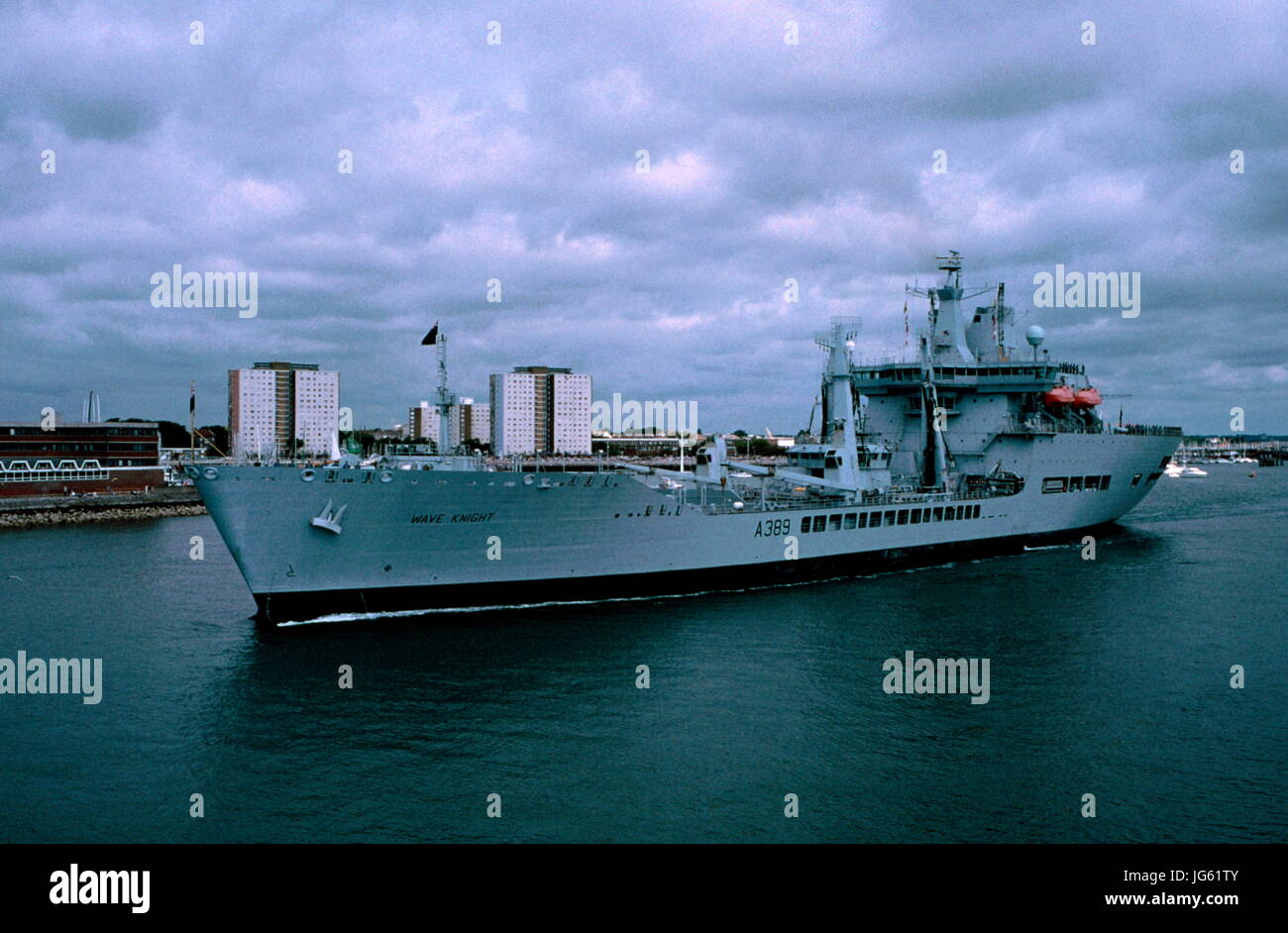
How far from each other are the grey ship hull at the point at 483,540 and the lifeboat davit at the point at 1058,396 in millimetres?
14194

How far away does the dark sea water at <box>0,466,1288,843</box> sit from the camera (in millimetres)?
11398

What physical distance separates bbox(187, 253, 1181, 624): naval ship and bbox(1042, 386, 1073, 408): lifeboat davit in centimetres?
8

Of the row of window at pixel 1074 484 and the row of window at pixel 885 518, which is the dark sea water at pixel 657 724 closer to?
the row of window at pixel 885 518

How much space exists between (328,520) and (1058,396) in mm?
31839

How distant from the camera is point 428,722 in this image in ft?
48.3

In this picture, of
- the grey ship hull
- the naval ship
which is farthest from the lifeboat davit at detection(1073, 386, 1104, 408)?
the grey ship hull

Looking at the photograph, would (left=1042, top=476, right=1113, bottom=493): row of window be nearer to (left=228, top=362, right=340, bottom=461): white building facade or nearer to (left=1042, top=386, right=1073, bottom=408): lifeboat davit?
(left=1042, top=386, right=1073, bottom=408): lifeboat davit

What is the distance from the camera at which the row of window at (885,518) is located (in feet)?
92.2

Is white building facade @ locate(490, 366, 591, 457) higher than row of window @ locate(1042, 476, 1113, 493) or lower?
higher

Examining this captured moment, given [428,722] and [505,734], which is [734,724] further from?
A: [428,722]
